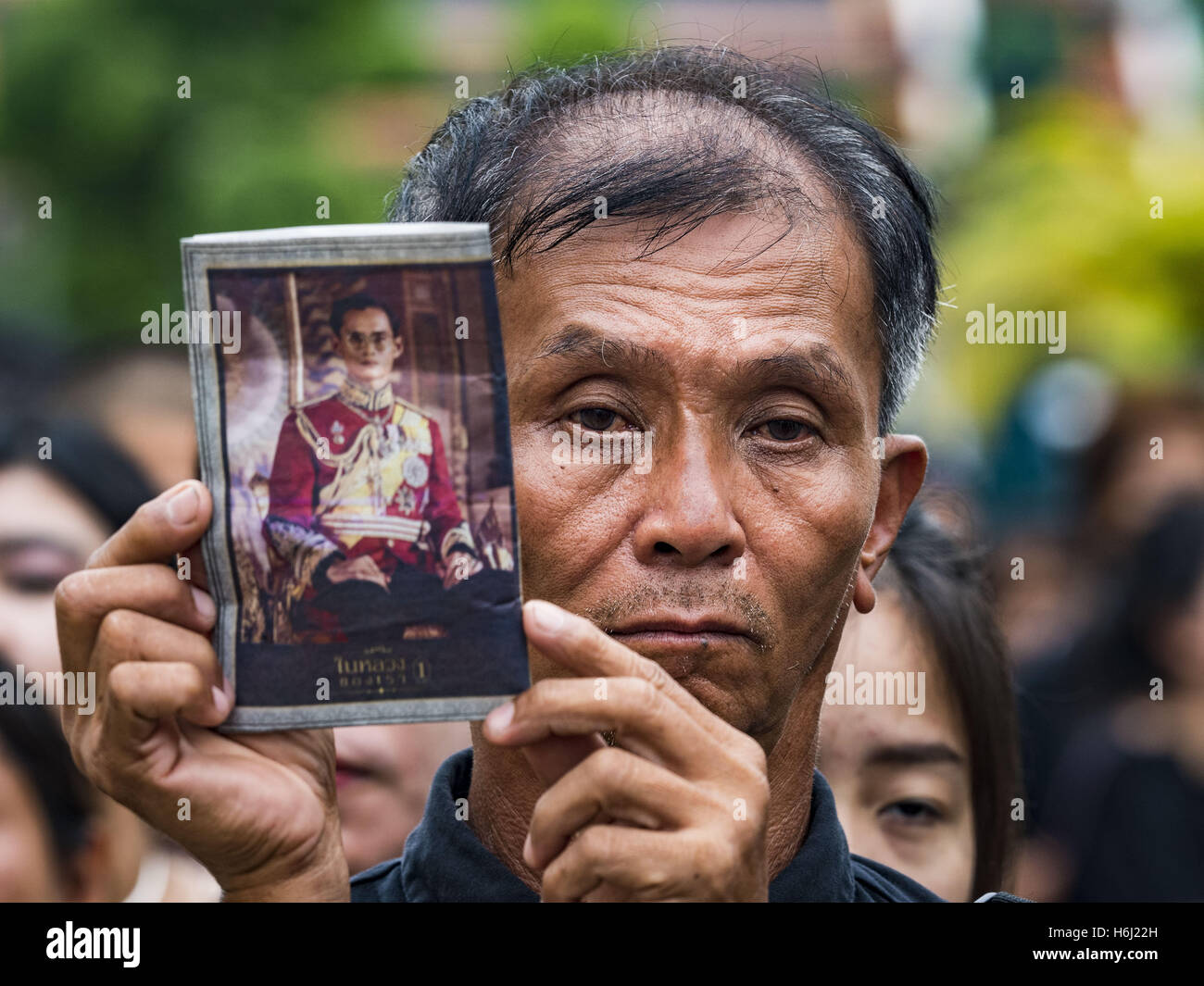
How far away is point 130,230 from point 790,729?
2020 centimetres

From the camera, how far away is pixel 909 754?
174 inches

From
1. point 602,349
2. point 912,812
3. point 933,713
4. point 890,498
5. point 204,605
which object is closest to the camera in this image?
point 204,605

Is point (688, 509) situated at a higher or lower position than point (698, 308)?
lower

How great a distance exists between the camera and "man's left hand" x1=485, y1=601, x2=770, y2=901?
2385 millimetres

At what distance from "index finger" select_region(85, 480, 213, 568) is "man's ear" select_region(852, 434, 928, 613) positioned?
147 centimetres

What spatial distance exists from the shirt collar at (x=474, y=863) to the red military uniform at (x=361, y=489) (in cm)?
77

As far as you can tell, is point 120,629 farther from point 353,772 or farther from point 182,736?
point 353,772

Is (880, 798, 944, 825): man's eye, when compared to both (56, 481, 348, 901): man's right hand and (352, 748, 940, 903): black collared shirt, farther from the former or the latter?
(56, 481, 348, 901): man's right hand

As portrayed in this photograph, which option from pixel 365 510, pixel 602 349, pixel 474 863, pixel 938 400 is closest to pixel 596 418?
pixel 602 349

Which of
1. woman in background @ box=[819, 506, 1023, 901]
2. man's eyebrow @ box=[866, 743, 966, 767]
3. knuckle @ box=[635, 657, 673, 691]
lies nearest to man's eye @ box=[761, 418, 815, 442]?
knuckle @ box=[635, 657, 673, 691]

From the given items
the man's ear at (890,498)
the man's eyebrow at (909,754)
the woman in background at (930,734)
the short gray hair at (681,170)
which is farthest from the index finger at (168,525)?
the man's eyebrow at (909,754)

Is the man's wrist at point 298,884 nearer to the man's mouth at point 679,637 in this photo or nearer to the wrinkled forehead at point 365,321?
the man's mouth at point 679,637

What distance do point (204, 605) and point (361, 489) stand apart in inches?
12.9
